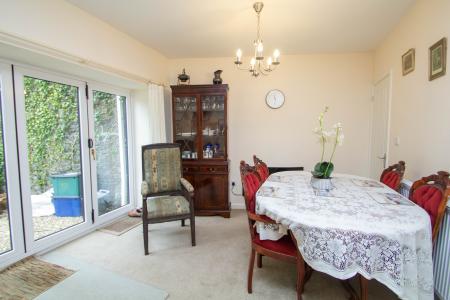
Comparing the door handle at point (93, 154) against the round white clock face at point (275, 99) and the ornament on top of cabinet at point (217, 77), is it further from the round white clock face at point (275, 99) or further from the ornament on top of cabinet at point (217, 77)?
the round white clock face at point (275, 99)

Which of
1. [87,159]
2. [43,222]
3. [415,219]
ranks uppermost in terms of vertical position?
[87,159]

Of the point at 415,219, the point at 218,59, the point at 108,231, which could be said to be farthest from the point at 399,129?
the point at 108,231

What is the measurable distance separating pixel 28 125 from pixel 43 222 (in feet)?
3.45

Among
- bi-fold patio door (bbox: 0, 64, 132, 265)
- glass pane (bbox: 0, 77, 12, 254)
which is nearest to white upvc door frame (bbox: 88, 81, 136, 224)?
bi-fold patio door (bbox: 0, 64, 132, 265)

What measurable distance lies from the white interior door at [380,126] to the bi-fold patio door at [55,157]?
12.0 ft

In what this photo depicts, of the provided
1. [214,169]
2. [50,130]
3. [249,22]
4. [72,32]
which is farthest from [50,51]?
[214,169]

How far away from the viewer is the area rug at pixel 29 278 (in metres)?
1.87

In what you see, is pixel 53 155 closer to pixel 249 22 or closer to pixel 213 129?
pixel 213 129

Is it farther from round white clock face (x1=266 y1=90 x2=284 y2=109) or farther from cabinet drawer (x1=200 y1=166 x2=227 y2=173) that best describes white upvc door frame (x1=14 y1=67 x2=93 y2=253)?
round white clock face (x1=266 y1=90 x2=284 y2=109)

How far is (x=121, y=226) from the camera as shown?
10.4 ft

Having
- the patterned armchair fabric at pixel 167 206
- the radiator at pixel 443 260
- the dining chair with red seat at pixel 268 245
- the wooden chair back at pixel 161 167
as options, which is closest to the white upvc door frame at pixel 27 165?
the wooden chair back at pixel 161 167

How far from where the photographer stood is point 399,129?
2.63 metres

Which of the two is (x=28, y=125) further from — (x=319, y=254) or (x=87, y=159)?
(x=319, y=254)

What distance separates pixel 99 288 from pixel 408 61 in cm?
358
